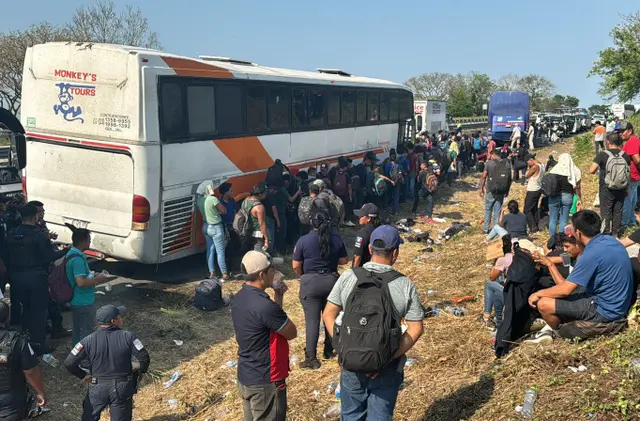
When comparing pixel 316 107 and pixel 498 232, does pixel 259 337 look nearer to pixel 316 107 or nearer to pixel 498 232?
pixel 498 232

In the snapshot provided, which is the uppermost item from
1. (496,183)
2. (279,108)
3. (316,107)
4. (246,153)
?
(316,107)

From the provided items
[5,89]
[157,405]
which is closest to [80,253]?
[157,405]

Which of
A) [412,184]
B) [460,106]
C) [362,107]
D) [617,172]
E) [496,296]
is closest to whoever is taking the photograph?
[496,296]

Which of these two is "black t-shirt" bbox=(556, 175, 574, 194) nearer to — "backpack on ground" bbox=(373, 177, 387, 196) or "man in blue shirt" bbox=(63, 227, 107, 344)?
"backpack on ground" bbox=(373, 177, 387, 196)

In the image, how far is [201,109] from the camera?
10.2m

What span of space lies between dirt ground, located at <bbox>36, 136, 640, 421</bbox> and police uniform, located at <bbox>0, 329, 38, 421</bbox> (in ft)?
4.76

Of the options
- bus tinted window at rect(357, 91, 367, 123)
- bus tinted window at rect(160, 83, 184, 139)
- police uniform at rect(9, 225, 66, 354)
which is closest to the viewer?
police uniform at rect(9, 225, 66, 354)

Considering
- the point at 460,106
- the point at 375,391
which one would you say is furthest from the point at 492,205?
the point at 460,106

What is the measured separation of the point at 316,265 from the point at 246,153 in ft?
18.3

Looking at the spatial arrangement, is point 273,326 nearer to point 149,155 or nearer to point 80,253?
point 80,253

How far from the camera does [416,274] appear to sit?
34.8ft

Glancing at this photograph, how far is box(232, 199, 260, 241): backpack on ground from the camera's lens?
10172mm

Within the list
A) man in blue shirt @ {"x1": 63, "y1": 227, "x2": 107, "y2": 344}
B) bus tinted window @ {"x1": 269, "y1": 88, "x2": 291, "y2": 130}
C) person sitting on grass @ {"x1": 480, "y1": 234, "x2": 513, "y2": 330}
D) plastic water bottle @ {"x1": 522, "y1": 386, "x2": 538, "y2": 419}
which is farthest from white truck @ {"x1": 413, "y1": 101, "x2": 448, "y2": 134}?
plastic water bottle @ {"x1": 522, "y1": 386, "x2": 538, "y2": 419}

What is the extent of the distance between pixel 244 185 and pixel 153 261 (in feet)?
8.95
